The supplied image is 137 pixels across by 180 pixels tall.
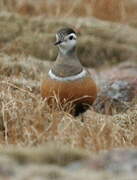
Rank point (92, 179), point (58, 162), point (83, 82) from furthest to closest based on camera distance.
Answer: point (83, 82), point (58, 162), point (92, 179)

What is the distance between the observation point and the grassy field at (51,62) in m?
5.61

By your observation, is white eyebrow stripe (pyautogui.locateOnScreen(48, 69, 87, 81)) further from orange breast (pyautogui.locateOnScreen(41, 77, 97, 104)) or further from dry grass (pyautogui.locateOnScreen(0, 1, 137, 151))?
dry grass (pyautogui.locateOnScreen(0, 1, 137, 151))

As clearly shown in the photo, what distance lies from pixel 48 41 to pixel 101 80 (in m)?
1.65

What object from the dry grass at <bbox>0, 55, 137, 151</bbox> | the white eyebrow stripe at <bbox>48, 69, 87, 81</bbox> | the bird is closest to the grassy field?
the dry grass at <bbox>0, 55, 137, 151</bbox>

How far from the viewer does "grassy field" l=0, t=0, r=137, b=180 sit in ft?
18.4

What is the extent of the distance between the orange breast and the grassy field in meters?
0.17

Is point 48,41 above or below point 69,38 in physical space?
below

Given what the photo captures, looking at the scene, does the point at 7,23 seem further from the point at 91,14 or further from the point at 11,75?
the point at 11,75

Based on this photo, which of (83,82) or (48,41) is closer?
(83,82)

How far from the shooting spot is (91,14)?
12906mm

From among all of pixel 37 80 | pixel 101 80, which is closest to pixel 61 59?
pixel 37 80

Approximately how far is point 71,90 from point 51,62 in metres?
3.64

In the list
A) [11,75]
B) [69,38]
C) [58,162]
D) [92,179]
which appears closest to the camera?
[92,179]

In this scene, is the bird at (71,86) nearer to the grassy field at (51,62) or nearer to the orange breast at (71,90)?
the orange breast at (71,90)
